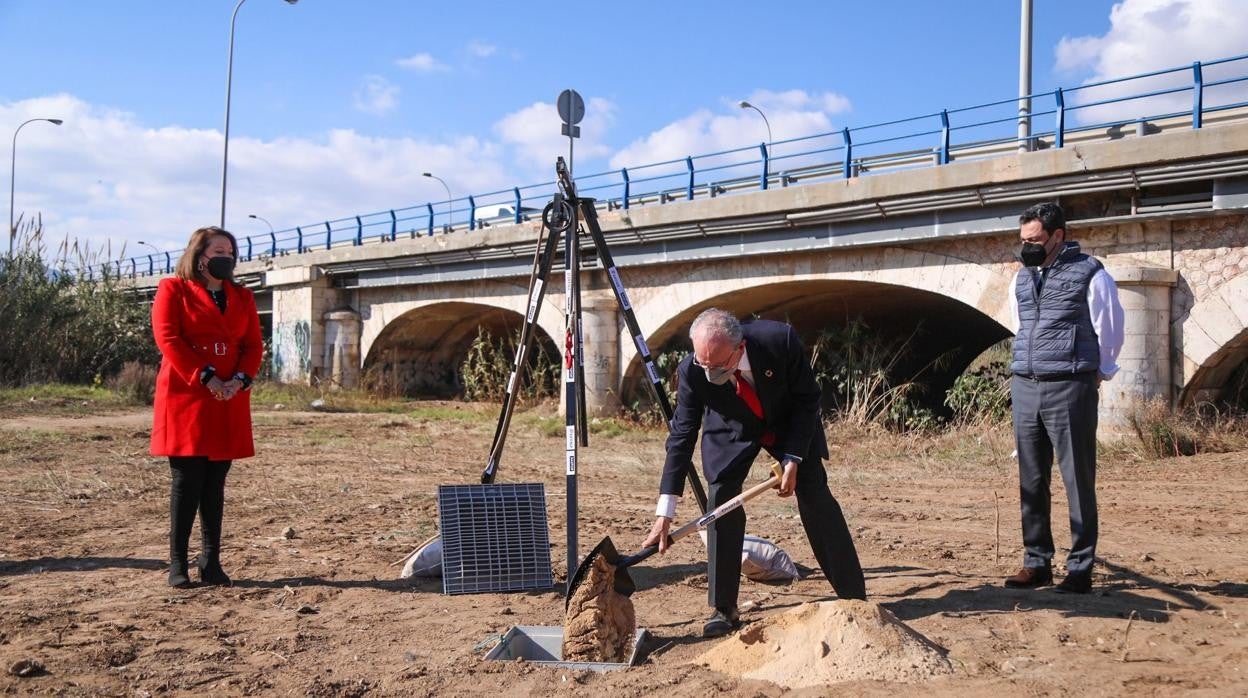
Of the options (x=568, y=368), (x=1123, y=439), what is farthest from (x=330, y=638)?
(x=1123, y=439)

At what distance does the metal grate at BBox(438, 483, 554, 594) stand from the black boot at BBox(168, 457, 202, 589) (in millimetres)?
1221

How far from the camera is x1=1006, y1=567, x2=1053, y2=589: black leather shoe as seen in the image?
4766mm

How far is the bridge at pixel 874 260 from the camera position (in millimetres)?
10250

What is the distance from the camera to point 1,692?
3.42 meters

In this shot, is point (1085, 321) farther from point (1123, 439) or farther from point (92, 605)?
point (1123, 439)

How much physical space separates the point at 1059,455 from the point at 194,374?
13.8 ft

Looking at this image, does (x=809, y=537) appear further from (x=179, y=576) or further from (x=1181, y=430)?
(x=1181, y=430)

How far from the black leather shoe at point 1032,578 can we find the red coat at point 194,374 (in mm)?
3897

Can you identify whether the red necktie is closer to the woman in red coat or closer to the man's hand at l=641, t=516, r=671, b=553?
the man's hand at l=641, t=516, r=671, b=553

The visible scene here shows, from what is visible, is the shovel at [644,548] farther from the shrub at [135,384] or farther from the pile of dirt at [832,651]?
the shrub at [135,384]

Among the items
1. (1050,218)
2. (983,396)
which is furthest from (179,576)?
(983,396)

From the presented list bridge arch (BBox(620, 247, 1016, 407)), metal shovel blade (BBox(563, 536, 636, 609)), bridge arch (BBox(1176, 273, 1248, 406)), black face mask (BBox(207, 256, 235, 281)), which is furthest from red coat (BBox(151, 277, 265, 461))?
bridge arch (BBox(1176, 273, 1248, 406))

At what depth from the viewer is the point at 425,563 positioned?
17.6ft

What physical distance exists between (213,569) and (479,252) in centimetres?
1468
